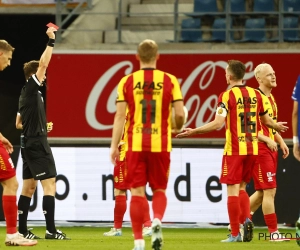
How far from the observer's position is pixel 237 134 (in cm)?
1038

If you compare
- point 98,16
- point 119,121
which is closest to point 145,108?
point 119,121

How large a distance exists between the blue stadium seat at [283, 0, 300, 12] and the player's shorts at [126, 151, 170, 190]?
10362 millimetres

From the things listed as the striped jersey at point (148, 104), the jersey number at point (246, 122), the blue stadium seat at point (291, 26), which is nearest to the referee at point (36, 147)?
the jersey number at point (246, 122)

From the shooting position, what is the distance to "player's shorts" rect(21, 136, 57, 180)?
10.6 meters

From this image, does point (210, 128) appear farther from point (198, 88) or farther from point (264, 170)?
point (198, 88)

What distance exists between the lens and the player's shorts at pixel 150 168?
8.05 m

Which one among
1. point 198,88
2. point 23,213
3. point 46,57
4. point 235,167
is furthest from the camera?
point 198,88

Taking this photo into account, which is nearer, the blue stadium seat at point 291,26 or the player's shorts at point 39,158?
the player's shorts at point 39,158

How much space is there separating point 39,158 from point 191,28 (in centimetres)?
772

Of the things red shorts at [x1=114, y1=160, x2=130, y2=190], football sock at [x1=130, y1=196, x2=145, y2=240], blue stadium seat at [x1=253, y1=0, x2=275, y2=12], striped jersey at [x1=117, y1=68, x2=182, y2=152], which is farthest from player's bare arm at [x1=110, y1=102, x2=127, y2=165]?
blue stadium seat at [x1=253, y1=0, x2=275, y2=12]

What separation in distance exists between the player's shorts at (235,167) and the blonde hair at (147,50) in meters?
2.61

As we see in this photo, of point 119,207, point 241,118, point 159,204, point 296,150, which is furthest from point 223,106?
point 159,204

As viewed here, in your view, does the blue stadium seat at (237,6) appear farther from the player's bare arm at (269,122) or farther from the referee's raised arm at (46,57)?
the referee's raised arm at (46,57)

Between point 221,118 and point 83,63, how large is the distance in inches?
288
